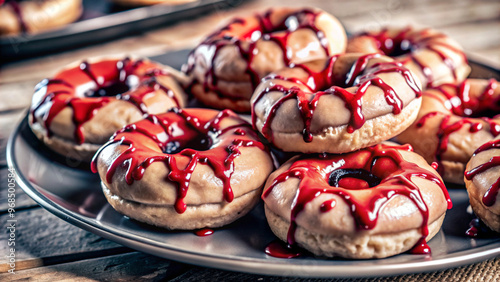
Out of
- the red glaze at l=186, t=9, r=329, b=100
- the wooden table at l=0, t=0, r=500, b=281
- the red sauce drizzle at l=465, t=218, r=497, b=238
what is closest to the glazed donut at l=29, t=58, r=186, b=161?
the red glaze at l=186, t=9, r=329, b=100

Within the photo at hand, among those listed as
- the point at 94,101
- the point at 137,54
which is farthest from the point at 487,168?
the point at 137,54

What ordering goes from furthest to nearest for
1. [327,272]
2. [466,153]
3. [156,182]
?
1. [466,153]
2. [156,182]
3. [327,272]

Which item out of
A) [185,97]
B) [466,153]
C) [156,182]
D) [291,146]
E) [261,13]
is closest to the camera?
[156,182]

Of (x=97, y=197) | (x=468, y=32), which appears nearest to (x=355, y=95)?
(x=97, y=197)

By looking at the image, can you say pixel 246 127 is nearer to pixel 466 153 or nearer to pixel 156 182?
pixel 156 182

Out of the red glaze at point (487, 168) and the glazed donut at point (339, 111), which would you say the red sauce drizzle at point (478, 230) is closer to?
the red glaze at point (487, 168)

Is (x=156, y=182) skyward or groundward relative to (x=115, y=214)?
skyward

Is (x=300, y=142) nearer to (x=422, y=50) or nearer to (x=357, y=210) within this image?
(x=357, y=210)

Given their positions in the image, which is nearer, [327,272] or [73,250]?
[327,272]
